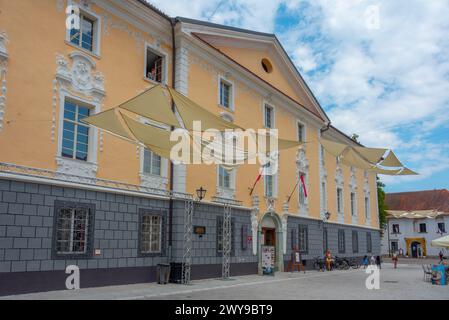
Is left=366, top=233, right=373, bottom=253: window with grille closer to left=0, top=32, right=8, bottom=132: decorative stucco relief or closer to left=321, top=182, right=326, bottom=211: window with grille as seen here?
left=321, top=182, right=326, bottom=211: window with grille

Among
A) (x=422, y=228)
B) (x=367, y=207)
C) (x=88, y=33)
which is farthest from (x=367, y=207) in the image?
(x=422, y=228)

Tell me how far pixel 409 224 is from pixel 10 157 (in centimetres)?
6191

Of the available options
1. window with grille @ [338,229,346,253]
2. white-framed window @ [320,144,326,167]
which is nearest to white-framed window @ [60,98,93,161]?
white-framed window @ [320,144,326,167]

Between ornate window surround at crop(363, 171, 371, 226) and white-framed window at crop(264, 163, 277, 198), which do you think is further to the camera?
ornate window surround at crop(363, 171, 371, 226)

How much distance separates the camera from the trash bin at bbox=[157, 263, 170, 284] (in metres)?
15.3

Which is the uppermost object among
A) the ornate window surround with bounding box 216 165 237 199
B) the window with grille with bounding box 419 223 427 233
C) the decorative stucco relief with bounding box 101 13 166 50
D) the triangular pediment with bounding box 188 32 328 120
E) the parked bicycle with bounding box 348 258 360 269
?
the triangular pediment with bounding box 188 32 328 120

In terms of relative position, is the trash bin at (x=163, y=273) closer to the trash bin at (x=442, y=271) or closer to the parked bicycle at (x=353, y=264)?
the trash bin at (x=442, y=271)

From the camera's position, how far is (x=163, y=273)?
50.4 feet

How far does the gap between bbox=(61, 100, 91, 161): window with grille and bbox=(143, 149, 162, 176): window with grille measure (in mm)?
2554

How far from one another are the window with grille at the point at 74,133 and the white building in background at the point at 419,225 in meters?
56.7

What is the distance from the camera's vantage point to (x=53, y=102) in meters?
12.9

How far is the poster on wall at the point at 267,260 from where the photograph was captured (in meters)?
20.6

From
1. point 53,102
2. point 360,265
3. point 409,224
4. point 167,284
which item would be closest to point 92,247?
point 167,284
